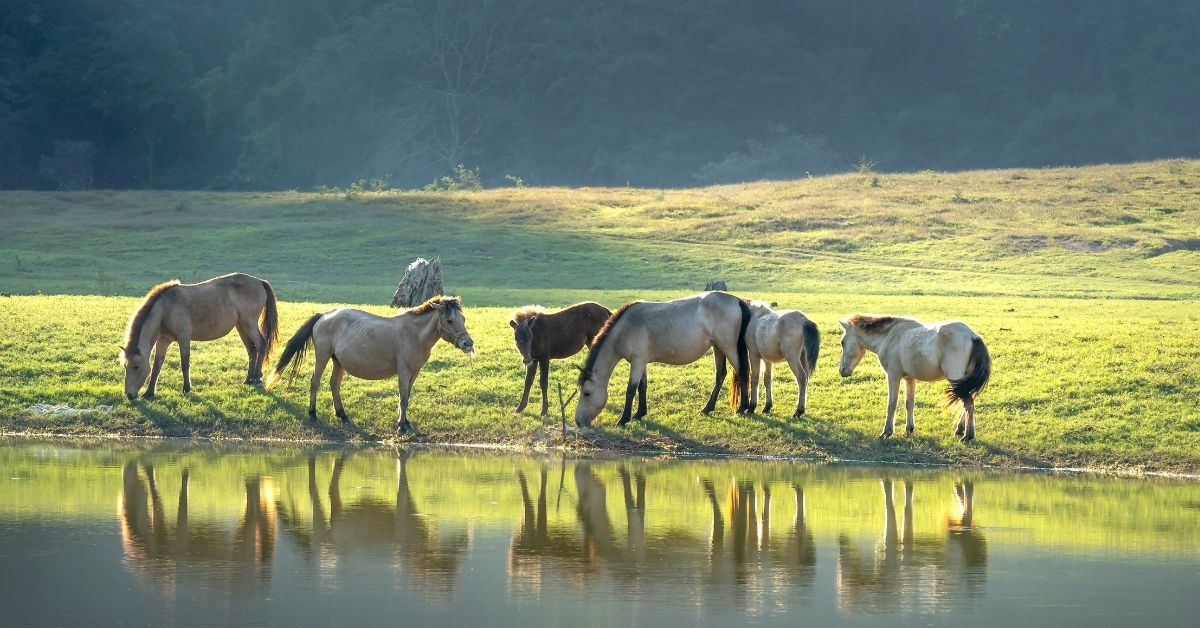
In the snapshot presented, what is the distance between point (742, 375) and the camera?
19.0 m

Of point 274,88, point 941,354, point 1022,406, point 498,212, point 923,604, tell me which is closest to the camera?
point 923,604

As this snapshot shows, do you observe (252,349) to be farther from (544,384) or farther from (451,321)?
(544,384)

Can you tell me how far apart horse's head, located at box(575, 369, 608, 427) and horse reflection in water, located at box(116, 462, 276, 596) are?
435cm

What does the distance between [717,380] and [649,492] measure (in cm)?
427

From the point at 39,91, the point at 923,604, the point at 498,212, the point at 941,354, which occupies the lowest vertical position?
the point at 923,604

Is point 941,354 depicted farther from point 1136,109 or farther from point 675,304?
point 1136,109

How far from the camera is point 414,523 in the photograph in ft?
44.6

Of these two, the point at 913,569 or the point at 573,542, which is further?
the point at 573,542

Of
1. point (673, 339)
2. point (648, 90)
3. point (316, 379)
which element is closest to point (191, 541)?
point (316, 379)

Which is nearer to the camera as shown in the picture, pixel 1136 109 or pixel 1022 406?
pixel 1022 406

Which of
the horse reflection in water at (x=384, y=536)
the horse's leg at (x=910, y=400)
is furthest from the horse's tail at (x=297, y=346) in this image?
the horse's leg at (x=910, y=400)

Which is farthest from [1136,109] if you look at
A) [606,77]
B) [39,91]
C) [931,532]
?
[931,532]

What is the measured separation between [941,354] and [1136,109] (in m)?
68.6

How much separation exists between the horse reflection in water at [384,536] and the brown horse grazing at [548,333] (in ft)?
14.1
